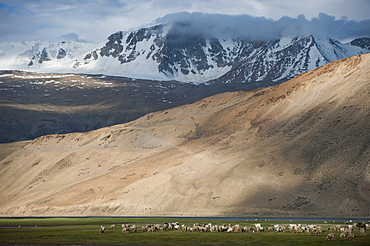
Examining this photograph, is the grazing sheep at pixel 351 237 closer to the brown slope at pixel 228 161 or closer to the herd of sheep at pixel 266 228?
the herd of sheep at pixel 266 228

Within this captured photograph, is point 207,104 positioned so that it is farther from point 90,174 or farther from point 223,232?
point 223,232

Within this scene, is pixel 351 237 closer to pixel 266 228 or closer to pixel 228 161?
pixel 266 228

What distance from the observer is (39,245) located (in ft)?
169

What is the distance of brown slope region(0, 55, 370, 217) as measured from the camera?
103 metres

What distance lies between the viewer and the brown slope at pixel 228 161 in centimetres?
10275

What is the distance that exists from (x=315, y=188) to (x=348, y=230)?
53.4m

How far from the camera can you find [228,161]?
121562 millimetres

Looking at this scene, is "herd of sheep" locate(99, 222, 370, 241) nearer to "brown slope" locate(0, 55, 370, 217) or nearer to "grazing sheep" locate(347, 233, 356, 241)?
"grazing sheep" locate(347, 233, 356, 241)

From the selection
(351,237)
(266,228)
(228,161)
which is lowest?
(228,161)

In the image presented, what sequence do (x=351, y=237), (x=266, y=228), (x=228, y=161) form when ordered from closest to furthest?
(x=351, y=237) → (x=266, y=228) → (x=228, y=161)

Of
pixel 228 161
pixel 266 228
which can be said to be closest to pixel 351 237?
pixel 266 228

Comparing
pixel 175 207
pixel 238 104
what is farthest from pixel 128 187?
pixel 238 104

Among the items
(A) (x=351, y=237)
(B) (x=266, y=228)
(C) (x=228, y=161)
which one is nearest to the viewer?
(A) (x=351, y=237)

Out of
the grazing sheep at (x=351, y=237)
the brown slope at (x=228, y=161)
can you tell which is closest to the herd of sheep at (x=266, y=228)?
the grazing sheep at (x=351, y=237)
